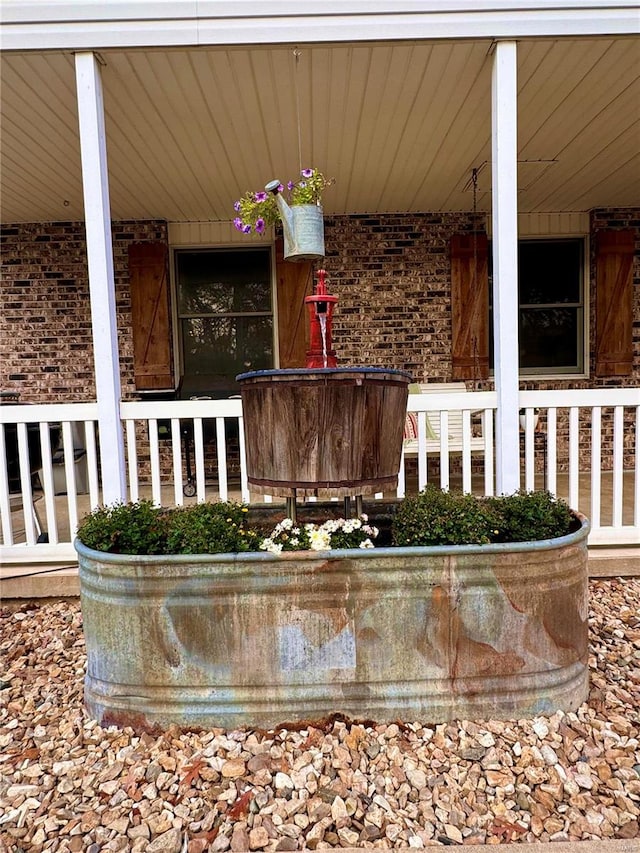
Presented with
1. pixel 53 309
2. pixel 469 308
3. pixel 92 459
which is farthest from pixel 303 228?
pixel 53 309

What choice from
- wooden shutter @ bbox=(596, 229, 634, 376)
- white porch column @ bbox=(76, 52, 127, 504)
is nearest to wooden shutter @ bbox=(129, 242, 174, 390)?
white porch column @ bbox=(76, 52, 127, 504)

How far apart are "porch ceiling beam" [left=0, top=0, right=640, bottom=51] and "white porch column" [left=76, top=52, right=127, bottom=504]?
0.15 m

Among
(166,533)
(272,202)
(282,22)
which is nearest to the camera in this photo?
(166,533)

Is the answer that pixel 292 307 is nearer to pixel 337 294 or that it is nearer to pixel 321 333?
pixel 337 294

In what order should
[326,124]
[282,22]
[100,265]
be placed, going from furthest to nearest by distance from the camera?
[326,124] < [100,265] < [282,22]

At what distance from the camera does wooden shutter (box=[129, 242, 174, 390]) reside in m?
5.19

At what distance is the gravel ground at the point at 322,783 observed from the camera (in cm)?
153

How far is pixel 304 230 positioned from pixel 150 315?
342 cm

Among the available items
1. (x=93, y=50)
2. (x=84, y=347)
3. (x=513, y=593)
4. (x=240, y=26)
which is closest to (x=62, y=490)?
(x=84, y=347)

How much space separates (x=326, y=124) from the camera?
354cm

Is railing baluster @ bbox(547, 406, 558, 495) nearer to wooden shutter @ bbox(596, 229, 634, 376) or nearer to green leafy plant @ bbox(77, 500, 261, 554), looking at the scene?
green leafy plant @ bbox(77, 500, 261, 554)

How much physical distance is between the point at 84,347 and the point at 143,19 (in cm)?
325

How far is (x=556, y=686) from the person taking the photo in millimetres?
1943

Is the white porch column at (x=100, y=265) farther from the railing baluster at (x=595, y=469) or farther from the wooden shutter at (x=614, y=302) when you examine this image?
the wooden shutter at (x=614, y=302)
